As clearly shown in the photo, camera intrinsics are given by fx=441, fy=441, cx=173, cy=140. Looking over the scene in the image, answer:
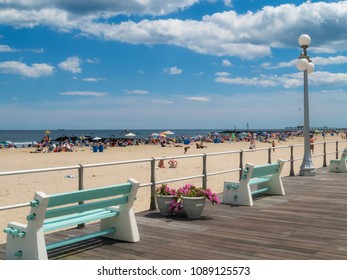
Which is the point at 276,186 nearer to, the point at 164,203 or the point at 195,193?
the point at 195,193

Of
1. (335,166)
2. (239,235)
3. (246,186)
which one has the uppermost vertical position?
(246,186)

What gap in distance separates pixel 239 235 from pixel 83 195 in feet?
7.39

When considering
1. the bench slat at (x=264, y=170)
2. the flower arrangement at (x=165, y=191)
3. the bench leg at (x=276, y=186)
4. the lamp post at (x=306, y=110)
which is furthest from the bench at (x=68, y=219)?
the lamp post at (x=306, y=110)

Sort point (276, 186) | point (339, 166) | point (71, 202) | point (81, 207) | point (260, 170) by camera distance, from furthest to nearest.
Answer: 1. point (339, 166)
2. point (276, 186)
3. point (260, 170)
4. point (81, 207)
5. point (71, 202)

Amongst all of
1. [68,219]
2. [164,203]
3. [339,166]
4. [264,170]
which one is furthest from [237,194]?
[339,166]

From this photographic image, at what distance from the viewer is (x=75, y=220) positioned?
5004 mm

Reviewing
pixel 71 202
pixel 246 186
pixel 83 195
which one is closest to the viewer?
pixel 71 202

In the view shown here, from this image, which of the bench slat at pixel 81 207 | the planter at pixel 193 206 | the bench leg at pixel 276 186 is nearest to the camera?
the bench slat at pixel 81 207

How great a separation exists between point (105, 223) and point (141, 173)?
53.3 ft

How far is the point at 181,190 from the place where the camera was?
716 cm

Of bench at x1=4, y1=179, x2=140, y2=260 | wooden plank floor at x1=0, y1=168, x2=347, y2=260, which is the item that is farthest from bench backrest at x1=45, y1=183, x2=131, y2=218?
wooden plank floor at x1=0, y1=168, x2=347, y2=260

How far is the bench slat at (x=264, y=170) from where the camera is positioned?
8477 millimetres

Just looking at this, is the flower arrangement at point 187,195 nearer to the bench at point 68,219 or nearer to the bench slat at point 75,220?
the bench at point 68,219
